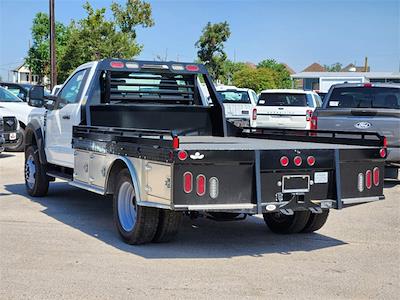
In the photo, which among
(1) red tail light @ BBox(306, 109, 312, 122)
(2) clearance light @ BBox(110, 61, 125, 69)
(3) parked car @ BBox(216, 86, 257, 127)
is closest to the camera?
(2) clearance light @ BBox(110, 61, 125, 69)

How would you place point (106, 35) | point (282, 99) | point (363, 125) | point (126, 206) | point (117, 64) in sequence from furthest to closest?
point (106, 35), point (282, 99), point (363, 125), point (117, 64), point (126, 206)

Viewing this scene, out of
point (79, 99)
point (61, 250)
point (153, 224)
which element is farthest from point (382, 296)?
point (79, 99)

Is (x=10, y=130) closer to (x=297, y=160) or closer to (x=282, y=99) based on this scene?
(x=282, y=99)

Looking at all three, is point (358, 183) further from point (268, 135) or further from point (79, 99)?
point (79, 99)

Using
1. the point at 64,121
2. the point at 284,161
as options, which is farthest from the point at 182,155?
the point at 64,121

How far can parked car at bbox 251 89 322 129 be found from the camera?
1955 cm

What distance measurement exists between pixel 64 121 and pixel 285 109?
11.4 metres

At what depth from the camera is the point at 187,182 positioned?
6.04 meters

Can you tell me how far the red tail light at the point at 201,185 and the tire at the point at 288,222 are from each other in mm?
2008

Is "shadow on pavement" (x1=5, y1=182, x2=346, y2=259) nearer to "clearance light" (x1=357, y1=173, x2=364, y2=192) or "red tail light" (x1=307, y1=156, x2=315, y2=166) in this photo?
"clearance light" (x1=357, y1=173, x2=364, y2=192)

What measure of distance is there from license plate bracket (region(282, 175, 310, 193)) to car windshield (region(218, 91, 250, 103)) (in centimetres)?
1646

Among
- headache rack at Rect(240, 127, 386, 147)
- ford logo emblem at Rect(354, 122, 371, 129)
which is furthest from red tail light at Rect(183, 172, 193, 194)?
ford logo emblem at Rect(354, 122, 371, 129)

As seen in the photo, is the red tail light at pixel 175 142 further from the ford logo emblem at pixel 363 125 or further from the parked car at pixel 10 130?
the parked car at pixel 10 130

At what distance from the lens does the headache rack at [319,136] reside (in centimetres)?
728
